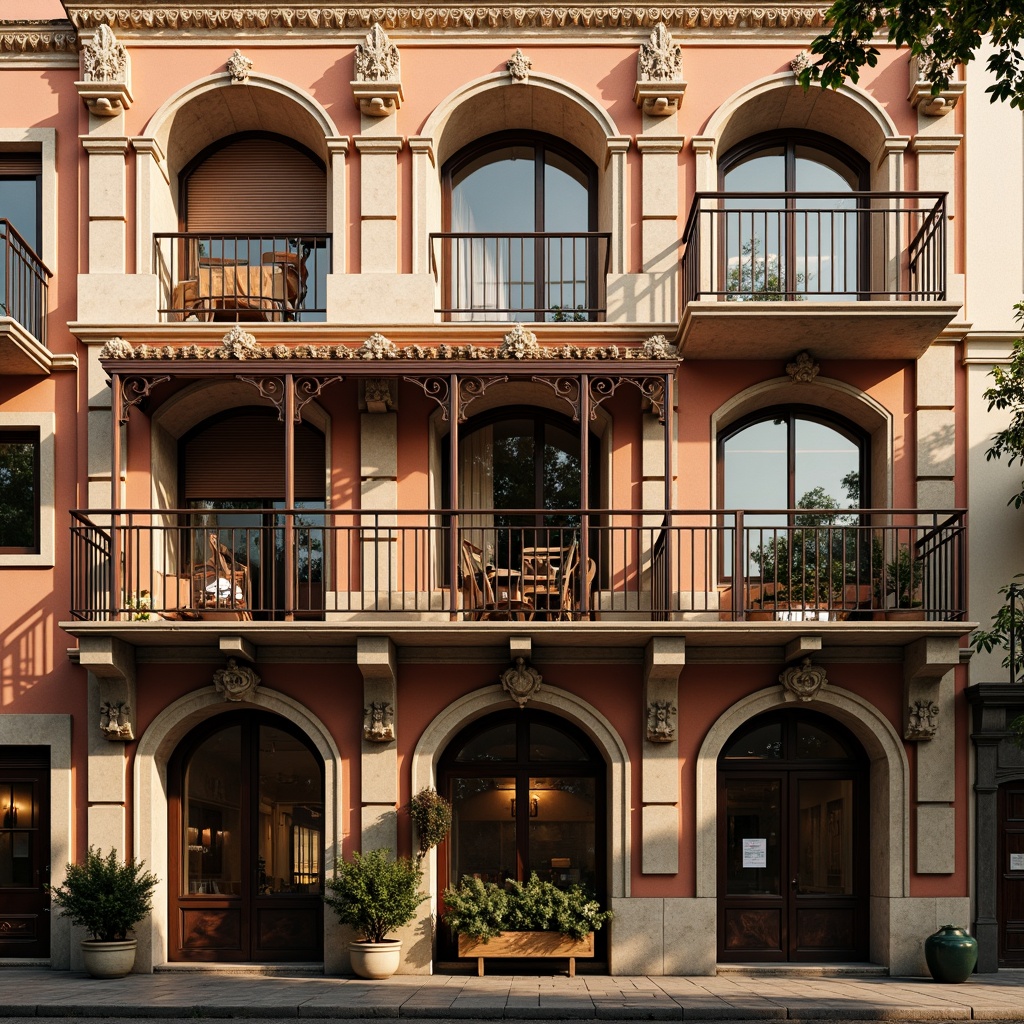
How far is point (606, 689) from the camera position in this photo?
15008mm

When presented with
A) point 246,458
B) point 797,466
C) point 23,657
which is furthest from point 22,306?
point 797,466

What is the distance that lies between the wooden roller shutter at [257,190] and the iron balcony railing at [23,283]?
214cm

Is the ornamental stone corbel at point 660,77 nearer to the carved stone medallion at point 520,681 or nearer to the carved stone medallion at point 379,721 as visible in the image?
the carved stone medallion at point 520,681

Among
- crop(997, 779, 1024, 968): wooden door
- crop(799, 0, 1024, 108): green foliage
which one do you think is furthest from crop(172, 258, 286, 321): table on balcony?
crop(997, 779, 1024, 968): wooden door

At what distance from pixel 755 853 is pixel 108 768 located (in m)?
7.66

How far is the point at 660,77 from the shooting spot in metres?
15.8

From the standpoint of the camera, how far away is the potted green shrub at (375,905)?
13.8 m

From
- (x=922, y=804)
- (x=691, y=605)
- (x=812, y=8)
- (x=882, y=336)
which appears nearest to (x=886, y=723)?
(x=922, y=804)

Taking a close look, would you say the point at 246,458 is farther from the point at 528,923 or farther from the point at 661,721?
the point at 528,923

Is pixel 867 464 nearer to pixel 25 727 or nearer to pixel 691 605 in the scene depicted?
pixel 691 605

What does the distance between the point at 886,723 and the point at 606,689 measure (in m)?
3.26

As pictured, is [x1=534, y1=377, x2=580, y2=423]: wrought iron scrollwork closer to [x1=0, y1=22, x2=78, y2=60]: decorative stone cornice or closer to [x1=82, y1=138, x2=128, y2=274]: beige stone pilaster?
[x1=82, y1=138, x2=128, y2=274]: beige stone pilaster

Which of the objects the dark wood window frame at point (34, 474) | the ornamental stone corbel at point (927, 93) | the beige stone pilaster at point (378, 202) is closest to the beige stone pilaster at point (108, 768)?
the dark wood window frame at point (34, 474)

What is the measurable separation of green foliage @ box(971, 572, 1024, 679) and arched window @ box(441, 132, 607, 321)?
19.6 feet
